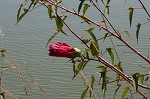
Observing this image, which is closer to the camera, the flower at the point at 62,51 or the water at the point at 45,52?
the flower at the point at 62,51

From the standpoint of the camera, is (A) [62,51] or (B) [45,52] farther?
(B) [45,52]

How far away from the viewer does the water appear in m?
3.86

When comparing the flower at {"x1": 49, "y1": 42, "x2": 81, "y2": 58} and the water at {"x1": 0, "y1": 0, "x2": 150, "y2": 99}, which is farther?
the water at {"x1": 0, "y1": 0, "x2": 150, "y2": 99}

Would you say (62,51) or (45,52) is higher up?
(62,51)

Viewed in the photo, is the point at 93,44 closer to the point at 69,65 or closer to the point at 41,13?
the point at 69,65

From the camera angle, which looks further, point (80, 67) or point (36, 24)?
point (36, 24)

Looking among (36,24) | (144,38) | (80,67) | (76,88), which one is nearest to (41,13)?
(36,24)

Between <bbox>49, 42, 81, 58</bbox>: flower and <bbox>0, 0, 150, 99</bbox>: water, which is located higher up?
<bbox>49, 42, 81, 58</bbox>: flower

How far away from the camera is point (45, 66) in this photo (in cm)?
441

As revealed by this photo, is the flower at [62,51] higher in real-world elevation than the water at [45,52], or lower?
higher

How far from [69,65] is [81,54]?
3.85 meters

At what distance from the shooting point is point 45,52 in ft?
15.8

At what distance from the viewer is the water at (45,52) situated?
3857mm

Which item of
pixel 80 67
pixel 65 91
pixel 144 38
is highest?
pixel 80 67
